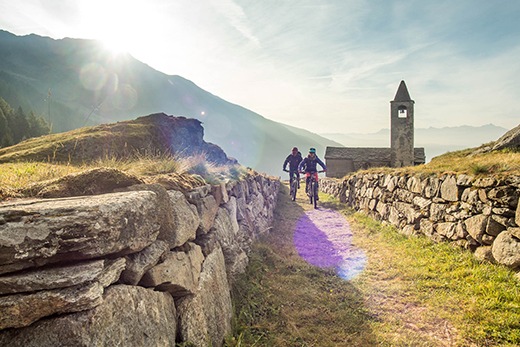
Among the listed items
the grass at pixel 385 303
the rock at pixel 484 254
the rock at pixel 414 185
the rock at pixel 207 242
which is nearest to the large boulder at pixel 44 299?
the grass at pixel 385 303

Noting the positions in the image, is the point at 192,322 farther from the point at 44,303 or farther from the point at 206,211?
the point at 206,211

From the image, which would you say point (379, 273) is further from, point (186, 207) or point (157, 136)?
point (157, 136)

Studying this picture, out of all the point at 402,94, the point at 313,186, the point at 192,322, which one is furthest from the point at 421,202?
the point at 402,94

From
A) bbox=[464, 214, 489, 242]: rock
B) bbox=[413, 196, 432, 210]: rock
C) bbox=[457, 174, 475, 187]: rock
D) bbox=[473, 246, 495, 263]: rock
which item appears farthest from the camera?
bbox=[413, 196, 432, 210]: rock

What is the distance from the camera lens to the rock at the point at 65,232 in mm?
1773

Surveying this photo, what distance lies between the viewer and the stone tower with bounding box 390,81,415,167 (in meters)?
31.1

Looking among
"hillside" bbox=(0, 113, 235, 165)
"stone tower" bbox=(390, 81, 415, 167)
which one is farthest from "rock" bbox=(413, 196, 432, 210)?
"stone tower" bbox=(390, 81, 415, 167)

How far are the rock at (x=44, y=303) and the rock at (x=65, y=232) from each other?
20cm

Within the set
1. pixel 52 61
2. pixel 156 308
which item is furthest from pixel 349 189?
pixel 52 61

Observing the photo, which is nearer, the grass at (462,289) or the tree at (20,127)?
the grass at (462,289)

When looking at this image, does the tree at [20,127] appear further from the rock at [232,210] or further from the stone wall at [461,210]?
the stone wall at [461,210]

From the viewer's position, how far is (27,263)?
1.83 metres

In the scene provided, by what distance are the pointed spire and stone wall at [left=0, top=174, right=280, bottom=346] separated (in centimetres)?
3434

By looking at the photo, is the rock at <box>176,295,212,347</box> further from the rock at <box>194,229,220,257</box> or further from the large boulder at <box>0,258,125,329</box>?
the large boulder at <box>0,258,125,329</box>
